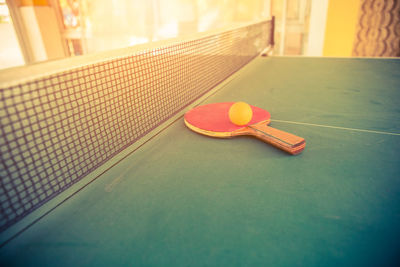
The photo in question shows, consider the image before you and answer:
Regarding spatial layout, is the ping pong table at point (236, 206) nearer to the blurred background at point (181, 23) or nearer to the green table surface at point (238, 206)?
the green table surface at point (238, 206)

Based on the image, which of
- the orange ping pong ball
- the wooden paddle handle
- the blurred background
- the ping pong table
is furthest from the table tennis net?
the blurred background

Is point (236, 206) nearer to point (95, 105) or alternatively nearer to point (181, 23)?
point (95, 105)

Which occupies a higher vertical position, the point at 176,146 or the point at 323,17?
the point at 323,17

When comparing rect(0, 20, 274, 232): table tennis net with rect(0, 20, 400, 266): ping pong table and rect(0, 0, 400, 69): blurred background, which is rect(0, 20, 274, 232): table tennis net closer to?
rect(0, 20, 400, 266): ping pong table

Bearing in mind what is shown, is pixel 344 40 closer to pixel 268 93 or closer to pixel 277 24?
pixel 277 24

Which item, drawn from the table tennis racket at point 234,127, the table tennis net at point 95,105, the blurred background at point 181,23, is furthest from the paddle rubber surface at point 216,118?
the blurred background at point 181,23

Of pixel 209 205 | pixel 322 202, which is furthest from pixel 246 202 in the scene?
pixel 322 202

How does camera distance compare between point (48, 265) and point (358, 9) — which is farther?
point (358, 9)

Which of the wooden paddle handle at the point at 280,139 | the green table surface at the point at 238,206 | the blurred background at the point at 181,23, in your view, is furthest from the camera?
the blurred background at the point at 181,23

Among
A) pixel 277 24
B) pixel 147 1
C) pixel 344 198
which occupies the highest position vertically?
pixel 147 1

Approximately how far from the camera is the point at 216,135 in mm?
1634

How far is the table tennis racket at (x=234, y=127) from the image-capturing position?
4.75ft

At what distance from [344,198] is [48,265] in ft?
3.77

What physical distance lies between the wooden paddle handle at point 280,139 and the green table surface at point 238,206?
0.14 ft
